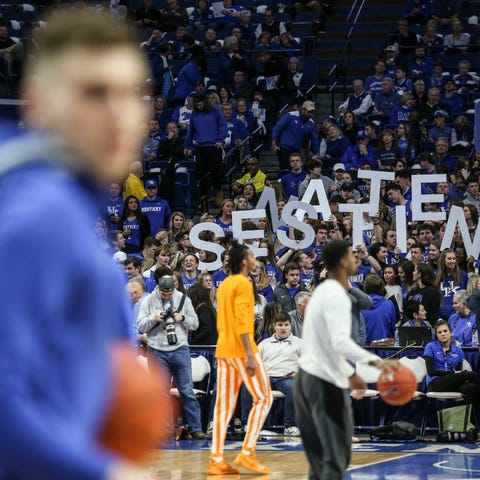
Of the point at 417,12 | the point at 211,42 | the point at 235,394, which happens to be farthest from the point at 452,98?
the point at 235,394

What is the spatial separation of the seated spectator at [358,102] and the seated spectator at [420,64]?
3.85ft

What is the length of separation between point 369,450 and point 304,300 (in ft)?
6.64

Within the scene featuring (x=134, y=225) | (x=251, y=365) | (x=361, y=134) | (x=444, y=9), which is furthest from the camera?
(x=444, y=9)

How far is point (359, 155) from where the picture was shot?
20.3 m

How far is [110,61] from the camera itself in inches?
68.6

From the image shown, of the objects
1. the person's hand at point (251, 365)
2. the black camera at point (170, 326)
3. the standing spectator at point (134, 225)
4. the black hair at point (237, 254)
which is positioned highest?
the standing spectator at point (134, 225)

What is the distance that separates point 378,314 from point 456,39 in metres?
11.4

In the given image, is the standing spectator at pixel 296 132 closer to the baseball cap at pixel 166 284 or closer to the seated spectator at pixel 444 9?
the seated spectator at pixel 444 9

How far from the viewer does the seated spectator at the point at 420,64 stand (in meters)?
23.1

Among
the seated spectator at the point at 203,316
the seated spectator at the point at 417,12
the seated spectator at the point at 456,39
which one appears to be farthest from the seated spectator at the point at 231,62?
the seated spectator at the point at 203,316

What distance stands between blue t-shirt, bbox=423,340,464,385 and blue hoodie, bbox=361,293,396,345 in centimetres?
77

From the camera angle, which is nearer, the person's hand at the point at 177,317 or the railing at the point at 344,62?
the person's hand at the point at 177,317

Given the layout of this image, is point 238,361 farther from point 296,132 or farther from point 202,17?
point 202,17

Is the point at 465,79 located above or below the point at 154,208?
above
